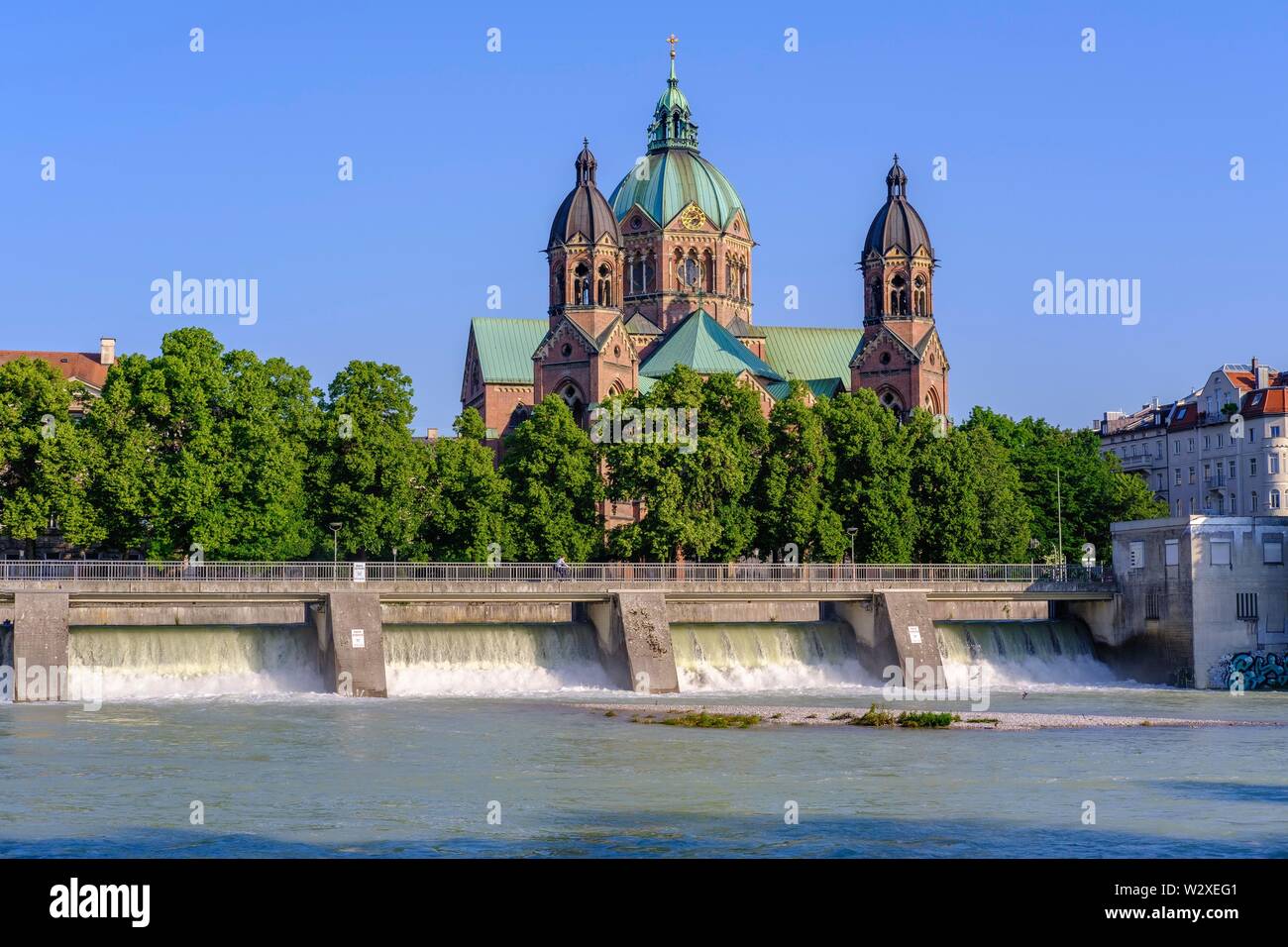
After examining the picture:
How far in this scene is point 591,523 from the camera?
8150cm

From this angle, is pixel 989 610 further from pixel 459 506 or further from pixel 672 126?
pixel 672 126

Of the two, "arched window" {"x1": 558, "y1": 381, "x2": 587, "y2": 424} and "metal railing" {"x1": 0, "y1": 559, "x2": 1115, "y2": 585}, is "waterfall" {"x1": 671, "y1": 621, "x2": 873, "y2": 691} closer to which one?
"metal railing" {"x1": 0, "y1": 559, "x2": 1115, "y2": 585}

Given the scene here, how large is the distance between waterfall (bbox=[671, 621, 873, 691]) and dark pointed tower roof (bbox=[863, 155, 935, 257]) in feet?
182

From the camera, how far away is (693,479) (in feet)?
264

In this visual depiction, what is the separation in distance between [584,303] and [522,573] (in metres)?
47.2

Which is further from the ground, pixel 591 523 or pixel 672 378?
pixel 672 378

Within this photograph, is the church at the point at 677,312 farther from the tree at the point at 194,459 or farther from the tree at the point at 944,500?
the tree at the point at 194,459

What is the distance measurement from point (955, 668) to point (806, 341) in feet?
232

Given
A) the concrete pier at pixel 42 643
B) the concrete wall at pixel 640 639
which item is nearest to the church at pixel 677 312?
the concrete wall at pixel 640 639

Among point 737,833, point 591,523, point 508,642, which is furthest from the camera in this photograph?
point 591,523

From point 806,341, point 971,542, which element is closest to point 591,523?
point 971,542

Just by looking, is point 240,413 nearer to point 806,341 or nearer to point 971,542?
point 971,542

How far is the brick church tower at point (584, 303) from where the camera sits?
384 ft
